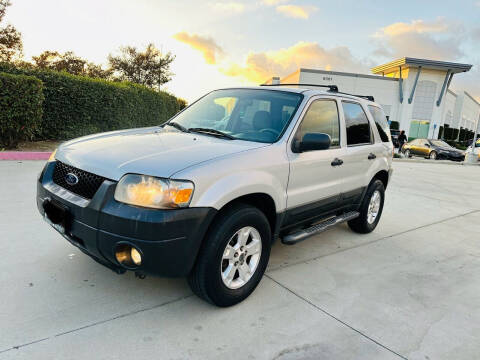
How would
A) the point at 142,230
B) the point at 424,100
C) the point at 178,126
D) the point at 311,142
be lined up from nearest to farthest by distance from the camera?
the point at 142,230 < the point at 311,142 < the point at 178,126 < the point at 424,100

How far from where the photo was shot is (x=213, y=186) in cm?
257

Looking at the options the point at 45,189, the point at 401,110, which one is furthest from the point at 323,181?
the point at 401,110

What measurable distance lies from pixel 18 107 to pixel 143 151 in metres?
7.23

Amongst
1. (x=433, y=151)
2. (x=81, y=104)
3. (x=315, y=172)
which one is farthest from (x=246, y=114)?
(x=433, y=151)

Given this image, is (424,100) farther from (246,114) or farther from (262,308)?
(262,308)

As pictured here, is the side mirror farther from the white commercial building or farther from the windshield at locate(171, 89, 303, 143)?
the white commercial building

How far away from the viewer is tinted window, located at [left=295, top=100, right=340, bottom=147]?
3.53m

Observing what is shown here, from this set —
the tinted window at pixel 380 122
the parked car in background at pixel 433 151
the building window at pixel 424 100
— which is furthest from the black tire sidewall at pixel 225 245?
the building window at pixel 424 100

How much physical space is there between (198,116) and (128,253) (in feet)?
6.40

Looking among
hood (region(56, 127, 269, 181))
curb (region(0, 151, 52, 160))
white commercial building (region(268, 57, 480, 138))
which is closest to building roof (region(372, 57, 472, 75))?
white commercial building (region(268, 57, 480, 138))

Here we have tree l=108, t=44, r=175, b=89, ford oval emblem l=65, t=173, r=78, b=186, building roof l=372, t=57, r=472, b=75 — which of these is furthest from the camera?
building roof l=372, t=57, r=472, b=75

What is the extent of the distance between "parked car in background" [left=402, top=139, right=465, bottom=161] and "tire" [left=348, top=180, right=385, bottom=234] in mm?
17341

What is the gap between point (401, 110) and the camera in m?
44.8

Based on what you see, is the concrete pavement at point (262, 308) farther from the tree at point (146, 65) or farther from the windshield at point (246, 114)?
the tree at point (146, 65)
